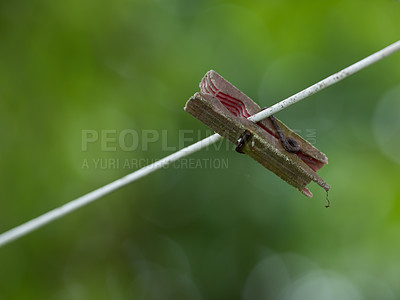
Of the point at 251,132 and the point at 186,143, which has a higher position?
the point at 186,143

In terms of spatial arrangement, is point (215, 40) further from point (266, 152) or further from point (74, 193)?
point (266, 152)

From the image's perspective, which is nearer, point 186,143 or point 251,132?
point 251,132

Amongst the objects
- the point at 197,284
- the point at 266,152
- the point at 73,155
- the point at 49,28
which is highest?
the point at 49,28

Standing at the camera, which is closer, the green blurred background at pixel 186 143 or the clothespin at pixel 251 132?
the clothespin at pixel 251 132

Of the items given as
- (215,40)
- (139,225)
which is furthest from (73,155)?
(215,40)
